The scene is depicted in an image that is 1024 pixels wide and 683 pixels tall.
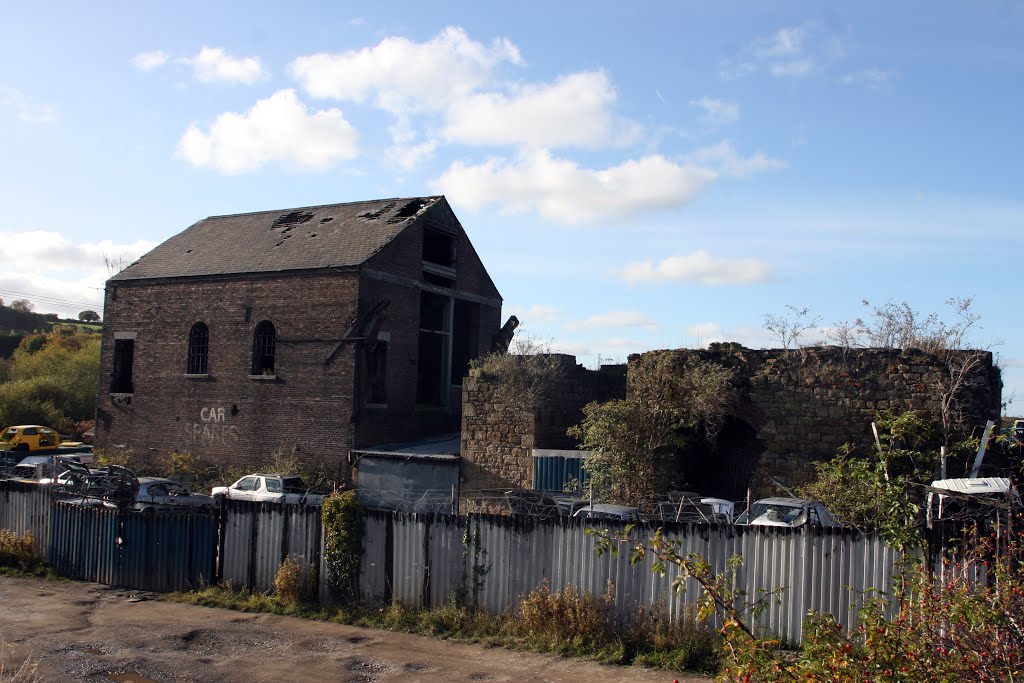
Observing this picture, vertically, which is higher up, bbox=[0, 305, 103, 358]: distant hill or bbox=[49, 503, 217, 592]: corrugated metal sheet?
bbox=[0, 305, 103, 358]: distant hill

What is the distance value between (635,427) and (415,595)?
725cm

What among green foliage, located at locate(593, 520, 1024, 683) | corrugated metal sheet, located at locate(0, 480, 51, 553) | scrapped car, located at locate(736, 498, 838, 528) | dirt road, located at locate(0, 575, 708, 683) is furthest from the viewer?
corrugated metal sheet, located at locate(0, 480, 51, 553)

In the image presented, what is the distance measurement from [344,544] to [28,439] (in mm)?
28325

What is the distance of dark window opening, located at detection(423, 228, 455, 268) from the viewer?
101 ft

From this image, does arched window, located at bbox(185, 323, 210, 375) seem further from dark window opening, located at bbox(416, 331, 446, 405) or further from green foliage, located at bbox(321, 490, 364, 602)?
green foliage, located at bbox(321, 490, 364, 602)

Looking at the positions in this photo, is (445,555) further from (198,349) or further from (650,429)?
(198,349)

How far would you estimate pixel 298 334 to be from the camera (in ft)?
88.4

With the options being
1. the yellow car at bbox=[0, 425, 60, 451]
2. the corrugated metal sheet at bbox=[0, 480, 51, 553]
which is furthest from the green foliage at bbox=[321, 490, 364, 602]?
the yellow car at bbox=[0, 425, 60, 451]

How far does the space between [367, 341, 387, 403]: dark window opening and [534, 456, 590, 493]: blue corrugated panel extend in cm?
817

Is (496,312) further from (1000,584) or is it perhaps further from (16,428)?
(1000,584)

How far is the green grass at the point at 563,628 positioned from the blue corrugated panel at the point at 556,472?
7.31 meters

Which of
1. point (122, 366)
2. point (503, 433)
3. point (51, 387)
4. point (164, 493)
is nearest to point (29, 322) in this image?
point (51, 387)

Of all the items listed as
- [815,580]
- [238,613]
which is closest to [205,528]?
[238,613]

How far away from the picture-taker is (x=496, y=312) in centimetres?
3297
